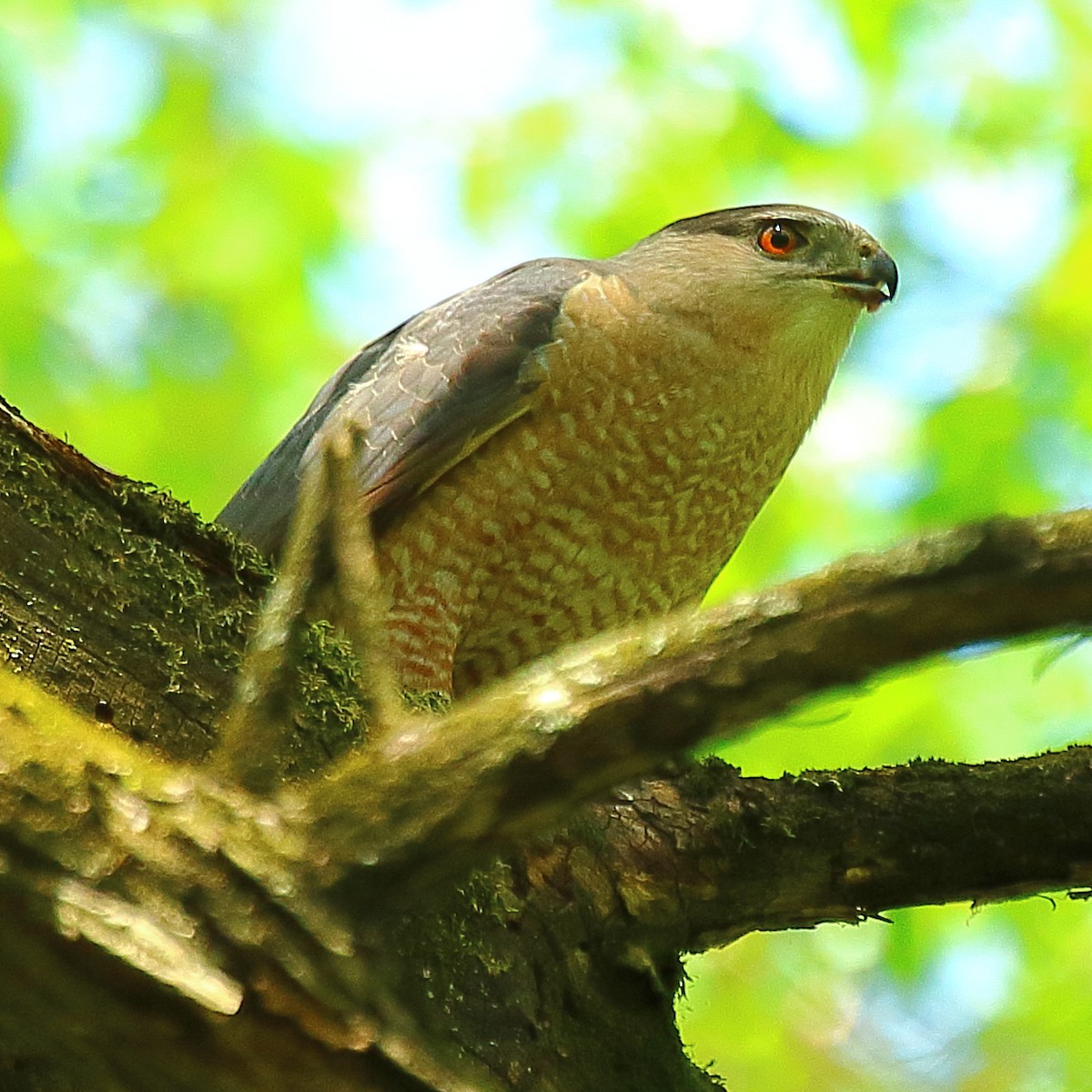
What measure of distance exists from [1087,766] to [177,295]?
5.82 metres

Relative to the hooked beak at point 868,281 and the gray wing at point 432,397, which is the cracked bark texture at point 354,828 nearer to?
the gray wing at point 432,397

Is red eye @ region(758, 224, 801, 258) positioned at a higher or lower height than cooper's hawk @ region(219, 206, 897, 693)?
higher

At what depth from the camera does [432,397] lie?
4.81 m

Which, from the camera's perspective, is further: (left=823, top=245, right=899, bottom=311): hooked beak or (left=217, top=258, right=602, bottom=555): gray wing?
(left=823, top=245, right=899, bottom=311): hooked beak

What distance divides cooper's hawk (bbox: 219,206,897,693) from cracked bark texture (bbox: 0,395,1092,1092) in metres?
1.71

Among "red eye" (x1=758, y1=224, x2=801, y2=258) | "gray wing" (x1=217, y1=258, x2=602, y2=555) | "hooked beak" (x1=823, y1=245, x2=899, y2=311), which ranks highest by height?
"red eye" (x1=758, y1=224, x2=801, y2=258)

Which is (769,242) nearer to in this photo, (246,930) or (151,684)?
(151,684)

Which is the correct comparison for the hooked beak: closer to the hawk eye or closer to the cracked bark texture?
the hawk eye

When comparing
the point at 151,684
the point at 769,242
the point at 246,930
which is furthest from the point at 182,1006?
the point at 769,242

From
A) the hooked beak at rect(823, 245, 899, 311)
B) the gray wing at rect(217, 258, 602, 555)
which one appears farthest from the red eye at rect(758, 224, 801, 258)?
the gray wing at rect(217, 258, 602, 555)

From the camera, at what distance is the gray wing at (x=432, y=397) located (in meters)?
4.68

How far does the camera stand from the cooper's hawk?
4668 mm

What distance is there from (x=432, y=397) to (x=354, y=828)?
10.1ft

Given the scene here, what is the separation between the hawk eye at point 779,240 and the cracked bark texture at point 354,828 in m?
3.23
